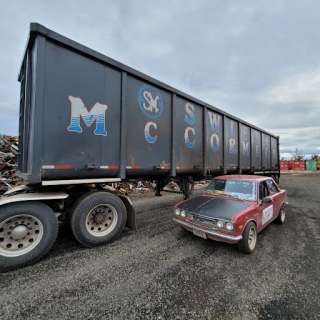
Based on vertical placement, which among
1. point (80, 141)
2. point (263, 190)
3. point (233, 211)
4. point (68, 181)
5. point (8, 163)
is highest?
point (80, 141)

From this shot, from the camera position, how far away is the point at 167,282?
2.51 meters

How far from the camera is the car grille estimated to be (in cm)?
331

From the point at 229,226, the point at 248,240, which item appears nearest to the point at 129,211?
the point at 229,226

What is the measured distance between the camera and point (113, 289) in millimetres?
2365

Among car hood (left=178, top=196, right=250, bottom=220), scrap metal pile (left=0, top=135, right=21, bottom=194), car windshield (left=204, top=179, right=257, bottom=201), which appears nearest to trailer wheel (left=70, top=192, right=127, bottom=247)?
car hood (left=178, top=196, right=250, bottom=220)

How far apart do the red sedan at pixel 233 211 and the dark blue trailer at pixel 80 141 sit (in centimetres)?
127

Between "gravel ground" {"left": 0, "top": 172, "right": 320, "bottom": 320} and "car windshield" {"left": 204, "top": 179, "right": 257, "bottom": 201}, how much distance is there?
1.06 metres

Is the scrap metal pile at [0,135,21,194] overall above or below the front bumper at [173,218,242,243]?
above

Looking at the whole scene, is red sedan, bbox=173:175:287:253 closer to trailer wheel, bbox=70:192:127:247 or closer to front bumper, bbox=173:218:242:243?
front bumper, bbox=173:218:242:243

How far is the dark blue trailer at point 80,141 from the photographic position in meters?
3.00

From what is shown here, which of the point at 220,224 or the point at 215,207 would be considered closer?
the point at 220,224

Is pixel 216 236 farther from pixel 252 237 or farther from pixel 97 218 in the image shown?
pixel 97 218

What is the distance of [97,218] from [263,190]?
12.6ft

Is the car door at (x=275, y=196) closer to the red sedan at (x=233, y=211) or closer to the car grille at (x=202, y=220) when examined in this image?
the red sedan at (x=233, y=211)
